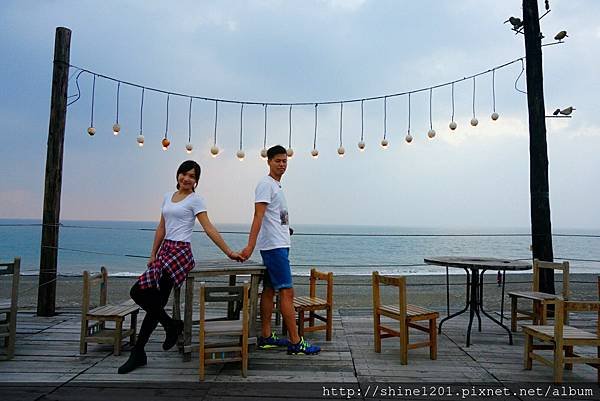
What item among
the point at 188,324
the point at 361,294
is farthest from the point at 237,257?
the point at 361,294

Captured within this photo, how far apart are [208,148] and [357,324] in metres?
3.29

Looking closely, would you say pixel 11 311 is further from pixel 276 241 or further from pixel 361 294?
pixel 361 294

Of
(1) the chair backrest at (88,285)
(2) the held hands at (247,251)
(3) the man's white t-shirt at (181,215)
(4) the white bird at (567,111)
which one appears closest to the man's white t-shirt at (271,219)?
(2) the held hands at (247,251)

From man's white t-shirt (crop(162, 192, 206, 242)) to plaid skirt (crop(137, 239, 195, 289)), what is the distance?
0.16 ft

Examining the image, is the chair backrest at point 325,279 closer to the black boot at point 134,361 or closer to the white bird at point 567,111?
the black boot at point 134,361

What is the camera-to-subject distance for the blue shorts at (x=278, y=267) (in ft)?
10.2

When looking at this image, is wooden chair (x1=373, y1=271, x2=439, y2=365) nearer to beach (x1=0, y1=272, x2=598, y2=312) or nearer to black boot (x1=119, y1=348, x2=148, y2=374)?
black boot (x1=119, y1=348, x2=148, y2=374)

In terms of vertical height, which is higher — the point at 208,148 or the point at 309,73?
the point at 309,73

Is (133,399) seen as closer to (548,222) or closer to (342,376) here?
(342,376)

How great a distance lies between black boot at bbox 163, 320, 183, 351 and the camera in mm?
3187

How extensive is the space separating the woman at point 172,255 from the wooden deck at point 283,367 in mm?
274

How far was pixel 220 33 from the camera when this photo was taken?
9.87m

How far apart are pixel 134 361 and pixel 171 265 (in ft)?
2.13

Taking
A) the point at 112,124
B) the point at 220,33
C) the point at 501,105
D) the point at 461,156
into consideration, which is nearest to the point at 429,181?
the point at 461,156
